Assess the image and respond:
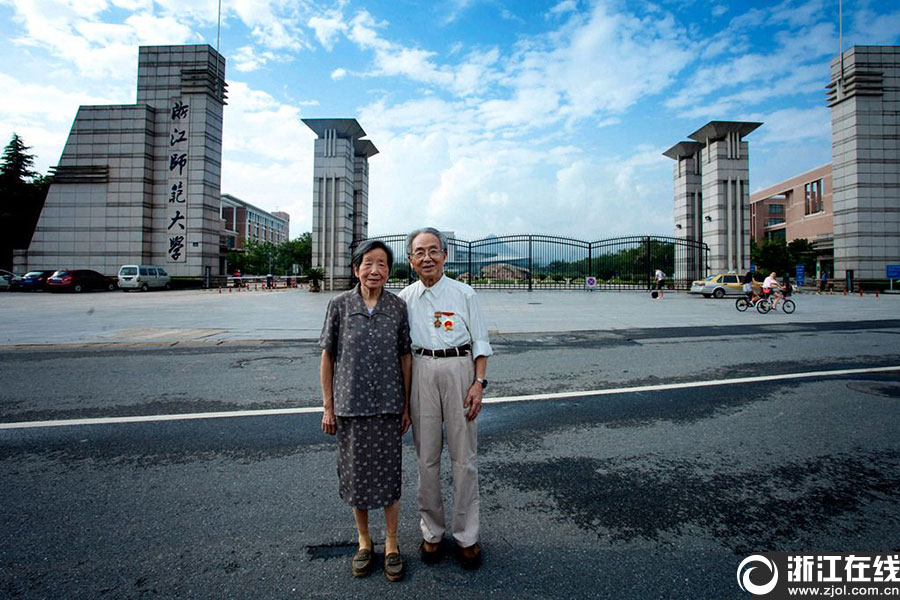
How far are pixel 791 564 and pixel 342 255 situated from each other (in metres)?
25.5

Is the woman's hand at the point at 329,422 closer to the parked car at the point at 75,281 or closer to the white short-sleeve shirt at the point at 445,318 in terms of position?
the white short-sleeve shirt at the point at 445,318

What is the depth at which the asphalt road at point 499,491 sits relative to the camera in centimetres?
225

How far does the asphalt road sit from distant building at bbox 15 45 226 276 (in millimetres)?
26980

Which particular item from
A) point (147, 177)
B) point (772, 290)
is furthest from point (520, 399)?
point (147, 177)

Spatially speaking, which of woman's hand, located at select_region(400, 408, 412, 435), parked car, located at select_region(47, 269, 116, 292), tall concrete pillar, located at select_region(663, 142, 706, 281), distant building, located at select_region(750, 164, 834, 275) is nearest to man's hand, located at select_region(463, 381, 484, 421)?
woman's hand, located at select_region(400, 408, 412, 435)

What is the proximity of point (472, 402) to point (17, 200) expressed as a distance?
52.8m

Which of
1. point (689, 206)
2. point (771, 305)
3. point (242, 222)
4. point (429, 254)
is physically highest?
point (242, 222)

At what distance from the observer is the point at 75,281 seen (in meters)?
27.2

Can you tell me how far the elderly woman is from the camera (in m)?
2.38

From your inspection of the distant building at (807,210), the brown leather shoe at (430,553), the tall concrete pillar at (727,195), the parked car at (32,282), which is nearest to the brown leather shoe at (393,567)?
the brown leather shoe at (430,553)

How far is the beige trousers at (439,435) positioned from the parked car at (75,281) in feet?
108

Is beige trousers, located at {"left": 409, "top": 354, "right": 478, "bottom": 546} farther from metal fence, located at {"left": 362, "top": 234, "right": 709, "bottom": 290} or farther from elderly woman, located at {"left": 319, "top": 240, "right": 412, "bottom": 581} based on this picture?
metal fence, located at {"left": 362, "top": 234, "right": 709, "bottom": 290}

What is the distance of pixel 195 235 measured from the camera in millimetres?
29703

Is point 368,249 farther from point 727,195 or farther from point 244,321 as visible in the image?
point 727,195
